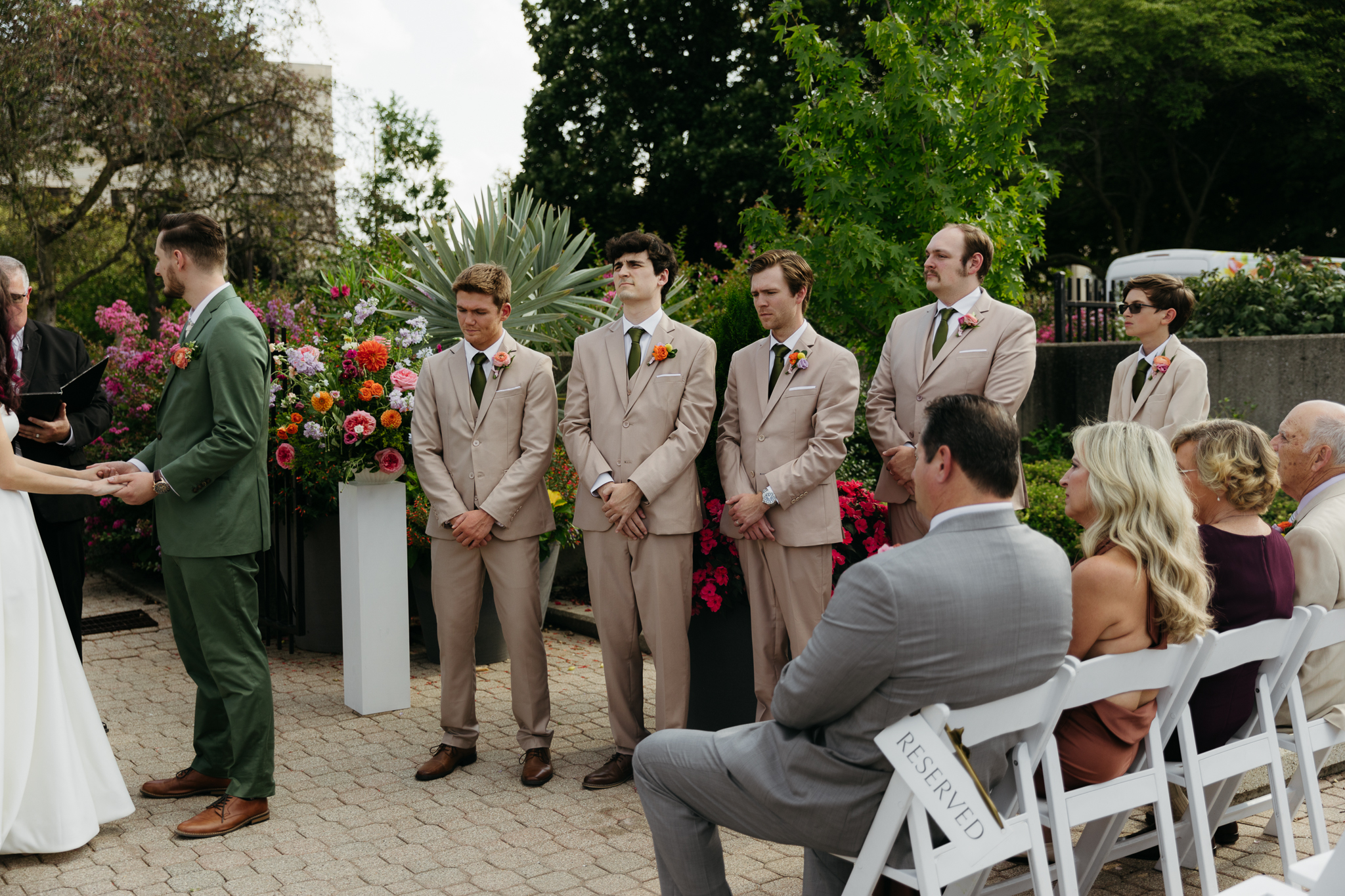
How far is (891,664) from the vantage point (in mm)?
2514

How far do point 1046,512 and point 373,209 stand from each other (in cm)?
2172

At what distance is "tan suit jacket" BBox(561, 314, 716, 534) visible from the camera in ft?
15.4

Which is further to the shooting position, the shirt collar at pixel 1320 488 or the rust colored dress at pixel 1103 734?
the shirt collar at pixel 1320 488

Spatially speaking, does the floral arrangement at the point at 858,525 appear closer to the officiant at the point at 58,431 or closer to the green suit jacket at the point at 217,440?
the green suit jacket at the point at 217,440

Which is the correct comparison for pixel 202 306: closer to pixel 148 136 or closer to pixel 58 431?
pixel 58 431

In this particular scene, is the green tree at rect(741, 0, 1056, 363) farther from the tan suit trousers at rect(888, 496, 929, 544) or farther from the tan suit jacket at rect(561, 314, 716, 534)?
the tan suit jacket at rect(561, 314, 716, 534)

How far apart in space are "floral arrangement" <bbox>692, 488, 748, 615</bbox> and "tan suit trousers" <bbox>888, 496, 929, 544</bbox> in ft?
2.39

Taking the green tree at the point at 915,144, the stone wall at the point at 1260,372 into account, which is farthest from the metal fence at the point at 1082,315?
the green tree at the point at 915,144

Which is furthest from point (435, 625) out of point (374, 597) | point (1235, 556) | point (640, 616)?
point (1235, 556)

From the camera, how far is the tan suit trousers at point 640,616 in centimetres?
473

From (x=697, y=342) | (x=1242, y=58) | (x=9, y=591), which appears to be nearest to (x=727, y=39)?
(x=1242, y=58)

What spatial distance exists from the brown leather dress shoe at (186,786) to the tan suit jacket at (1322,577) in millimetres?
4172

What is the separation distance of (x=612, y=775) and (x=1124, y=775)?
7.39ft

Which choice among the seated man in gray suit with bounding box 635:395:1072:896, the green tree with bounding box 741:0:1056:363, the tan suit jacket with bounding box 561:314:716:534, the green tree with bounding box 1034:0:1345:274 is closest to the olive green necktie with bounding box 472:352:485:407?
the tan suit jacket with bounding box 561:314:716:534
